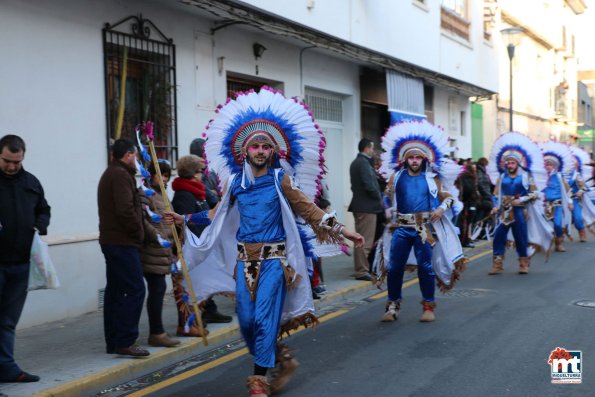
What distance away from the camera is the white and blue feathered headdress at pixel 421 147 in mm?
8664

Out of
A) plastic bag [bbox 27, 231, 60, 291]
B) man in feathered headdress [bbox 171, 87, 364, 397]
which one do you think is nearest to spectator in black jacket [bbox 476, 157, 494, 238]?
man in feathered headdress [bbox 171, 87, 364, 397]

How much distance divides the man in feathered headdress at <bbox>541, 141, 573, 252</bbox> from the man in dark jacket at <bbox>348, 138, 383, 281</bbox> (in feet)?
18.1

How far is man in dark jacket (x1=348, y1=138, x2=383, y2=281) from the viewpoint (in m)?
11.4

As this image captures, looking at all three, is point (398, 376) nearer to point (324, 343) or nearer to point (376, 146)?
point (324, 343)

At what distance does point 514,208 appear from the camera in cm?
1213

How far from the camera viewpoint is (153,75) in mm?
10625

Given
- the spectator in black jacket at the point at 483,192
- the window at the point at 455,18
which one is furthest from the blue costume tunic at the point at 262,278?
the window at the point at 455,18

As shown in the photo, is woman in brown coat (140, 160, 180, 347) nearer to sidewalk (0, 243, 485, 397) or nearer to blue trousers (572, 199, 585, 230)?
sidewalk (0, 243, 485, 397)

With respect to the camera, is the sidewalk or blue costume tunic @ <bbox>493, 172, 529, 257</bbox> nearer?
the sidewalk

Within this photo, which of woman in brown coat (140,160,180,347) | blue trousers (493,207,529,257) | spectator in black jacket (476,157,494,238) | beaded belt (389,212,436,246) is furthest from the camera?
spectator in black jacket (476,157,494,238)

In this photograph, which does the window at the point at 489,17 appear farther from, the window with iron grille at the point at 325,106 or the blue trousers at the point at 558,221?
the blue trousers at the point at 558,221

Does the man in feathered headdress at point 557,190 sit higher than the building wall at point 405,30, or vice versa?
the building wall at point 405,30

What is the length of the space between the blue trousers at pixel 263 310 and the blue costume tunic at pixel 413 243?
9.92 feet

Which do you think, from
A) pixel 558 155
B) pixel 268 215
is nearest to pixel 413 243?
pixel 268 215
